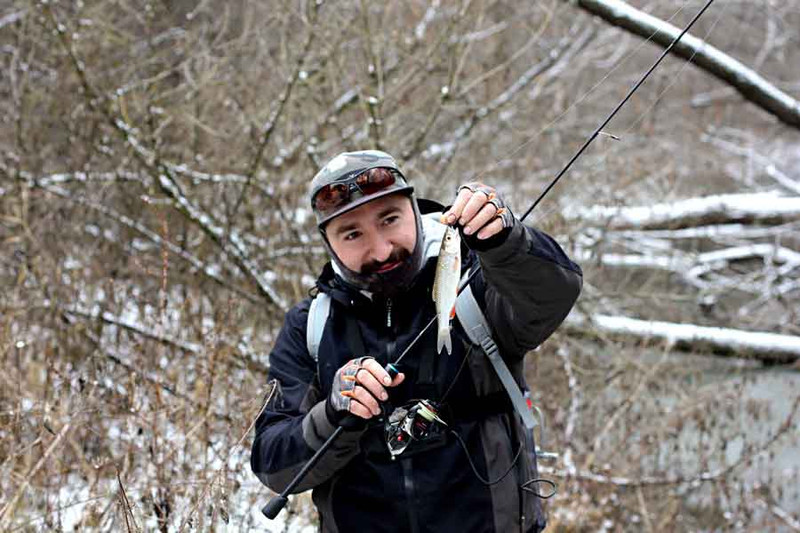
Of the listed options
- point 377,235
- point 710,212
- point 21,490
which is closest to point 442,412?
point 377,235

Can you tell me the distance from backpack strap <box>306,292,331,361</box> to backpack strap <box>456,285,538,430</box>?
370mm

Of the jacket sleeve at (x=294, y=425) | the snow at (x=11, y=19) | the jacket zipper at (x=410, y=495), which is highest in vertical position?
the snow at (x=11, y=19)

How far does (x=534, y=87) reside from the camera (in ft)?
28.5

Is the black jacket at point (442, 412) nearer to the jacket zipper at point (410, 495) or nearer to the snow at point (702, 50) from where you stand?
the jacket zipper at point (410, 495)

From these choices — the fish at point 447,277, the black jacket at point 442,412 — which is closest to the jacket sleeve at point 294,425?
the black jacket at point 442,412

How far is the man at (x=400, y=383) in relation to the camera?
6.81ft

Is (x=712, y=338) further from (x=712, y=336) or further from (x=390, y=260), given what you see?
(x=390, y=260)

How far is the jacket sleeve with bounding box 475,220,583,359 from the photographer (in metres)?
1.93

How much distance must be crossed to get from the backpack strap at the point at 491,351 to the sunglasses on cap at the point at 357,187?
0.38 m

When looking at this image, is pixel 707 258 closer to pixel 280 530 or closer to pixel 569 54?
pixel 569 54

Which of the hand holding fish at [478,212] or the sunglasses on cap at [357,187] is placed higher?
the sunglasses on cap at [357,187]

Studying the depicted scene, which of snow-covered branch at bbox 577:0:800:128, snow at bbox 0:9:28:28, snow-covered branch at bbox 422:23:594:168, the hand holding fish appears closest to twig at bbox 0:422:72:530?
the hand holding fish

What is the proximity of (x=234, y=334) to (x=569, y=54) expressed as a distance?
17.9 feet

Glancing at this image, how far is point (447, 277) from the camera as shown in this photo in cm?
194
